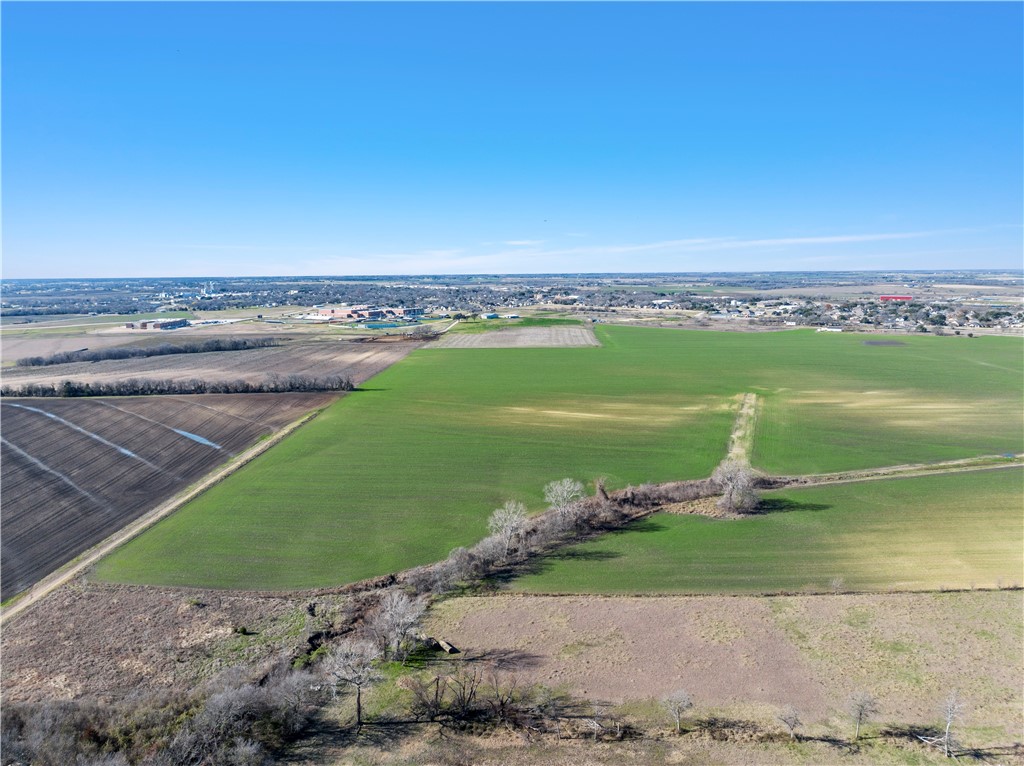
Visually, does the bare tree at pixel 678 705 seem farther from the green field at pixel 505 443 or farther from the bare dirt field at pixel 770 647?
the green field at pixel 505 443

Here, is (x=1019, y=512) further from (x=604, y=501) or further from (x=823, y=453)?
(x=604, y=501)

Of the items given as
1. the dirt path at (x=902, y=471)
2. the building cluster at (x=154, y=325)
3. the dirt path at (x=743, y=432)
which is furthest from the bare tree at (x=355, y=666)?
the building cluster at (x=154, y=325)

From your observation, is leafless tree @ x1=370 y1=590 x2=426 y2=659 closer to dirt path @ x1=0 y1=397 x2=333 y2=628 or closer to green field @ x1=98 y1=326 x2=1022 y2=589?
green field @ x1=98 y1=326 x2=1022 y2=589

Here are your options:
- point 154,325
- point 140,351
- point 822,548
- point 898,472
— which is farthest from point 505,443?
point 154,325

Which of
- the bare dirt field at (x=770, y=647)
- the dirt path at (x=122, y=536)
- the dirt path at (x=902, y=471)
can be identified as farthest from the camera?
the dirt path at (x=902, y=471)

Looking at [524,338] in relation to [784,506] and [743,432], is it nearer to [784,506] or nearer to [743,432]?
[743,432]

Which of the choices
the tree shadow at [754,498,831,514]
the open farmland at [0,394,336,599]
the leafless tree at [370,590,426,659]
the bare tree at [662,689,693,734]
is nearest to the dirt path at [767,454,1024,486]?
the tree shadow at [754,498,831,514]

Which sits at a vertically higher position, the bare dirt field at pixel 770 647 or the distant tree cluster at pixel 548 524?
the distant tree cluster at pixel 548 524
